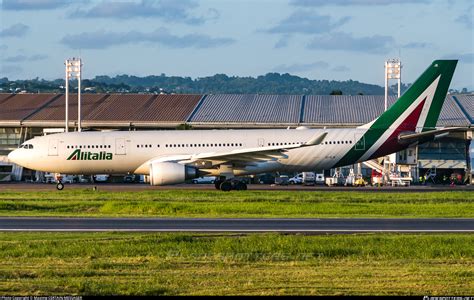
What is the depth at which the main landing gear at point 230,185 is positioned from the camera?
173 feet

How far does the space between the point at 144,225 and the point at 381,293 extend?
14601 mm

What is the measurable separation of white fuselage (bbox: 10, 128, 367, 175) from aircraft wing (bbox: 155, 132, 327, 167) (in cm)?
56

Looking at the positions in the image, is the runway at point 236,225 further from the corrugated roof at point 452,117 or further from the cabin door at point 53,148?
the corrugated roof at point 452,117

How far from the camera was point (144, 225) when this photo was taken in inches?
1165

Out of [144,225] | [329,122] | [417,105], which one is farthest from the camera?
[329,122]

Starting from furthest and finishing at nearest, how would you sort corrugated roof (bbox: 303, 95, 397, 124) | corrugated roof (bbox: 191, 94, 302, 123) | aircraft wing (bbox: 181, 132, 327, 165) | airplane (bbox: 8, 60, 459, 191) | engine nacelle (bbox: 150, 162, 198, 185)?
corrugated roof (bbox: 191, 94, 302, 123) → corrugated roof (bbox: 303, 95, 397, 124) → airplane (bbox: 8, 60, 459, 191) → aircraft wing (bbox: 181, 132, 327, 165) → engine nacelle (bbox: 150, 162, 198, 185)

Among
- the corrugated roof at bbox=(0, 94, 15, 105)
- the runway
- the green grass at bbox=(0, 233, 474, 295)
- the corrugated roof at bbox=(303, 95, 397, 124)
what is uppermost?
the corrugated roof at bbox=(0, 94, 15, 105)

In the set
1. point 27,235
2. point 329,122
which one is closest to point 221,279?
point 27,235

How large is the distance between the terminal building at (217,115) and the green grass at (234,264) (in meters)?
56.3

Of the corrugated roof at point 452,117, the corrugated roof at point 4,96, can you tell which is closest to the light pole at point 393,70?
the corrugated roof at point 452,117

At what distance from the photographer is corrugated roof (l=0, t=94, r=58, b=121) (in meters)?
90.2

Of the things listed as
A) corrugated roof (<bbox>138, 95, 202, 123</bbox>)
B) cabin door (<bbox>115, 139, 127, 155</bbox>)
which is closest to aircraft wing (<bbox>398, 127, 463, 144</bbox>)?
cabin door (<bbox>115, 139, 127, 155</bbox>)

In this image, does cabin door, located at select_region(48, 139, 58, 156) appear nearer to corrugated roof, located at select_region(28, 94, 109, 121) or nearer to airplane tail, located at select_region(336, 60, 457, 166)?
airplane tail, located at select_region(336, 60, 457, 166)

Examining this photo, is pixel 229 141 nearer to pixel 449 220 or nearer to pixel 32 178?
pixel 449 220
